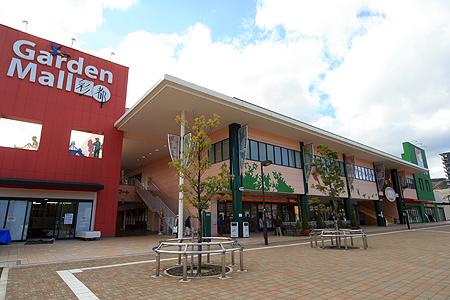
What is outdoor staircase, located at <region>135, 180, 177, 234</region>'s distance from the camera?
21.9 m

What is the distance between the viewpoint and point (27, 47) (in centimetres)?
Result: 1767

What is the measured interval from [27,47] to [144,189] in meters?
16.3

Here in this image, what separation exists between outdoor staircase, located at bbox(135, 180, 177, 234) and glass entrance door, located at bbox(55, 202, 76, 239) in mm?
6942

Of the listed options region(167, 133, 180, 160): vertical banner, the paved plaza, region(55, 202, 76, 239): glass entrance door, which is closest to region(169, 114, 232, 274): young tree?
the paved plaza

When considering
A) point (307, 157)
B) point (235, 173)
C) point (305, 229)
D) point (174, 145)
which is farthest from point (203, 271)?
point (307, 157)

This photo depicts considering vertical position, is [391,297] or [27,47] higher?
[27,47]

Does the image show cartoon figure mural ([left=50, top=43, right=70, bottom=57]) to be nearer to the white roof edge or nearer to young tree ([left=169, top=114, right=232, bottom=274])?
the white roof edge

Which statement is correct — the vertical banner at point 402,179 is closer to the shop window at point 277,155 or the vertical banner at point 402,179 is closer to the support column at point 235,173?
the shop window at point 277,155

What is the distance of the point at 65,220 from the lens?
17.4 m

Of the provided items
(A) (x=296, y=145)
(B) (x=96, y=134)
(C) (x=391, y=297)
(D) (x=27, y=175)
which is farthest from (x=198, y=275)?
(A) (x=296, y=145)

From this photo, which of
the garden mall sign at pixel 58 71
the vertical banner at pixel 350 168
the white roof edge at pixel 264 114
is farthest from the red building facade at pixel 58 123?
the vertical banner at pixel 350 168

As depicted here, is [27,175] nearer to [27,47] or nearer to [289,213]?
[27,47]

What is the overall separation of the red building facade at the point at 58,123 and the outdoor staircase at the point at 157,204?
4476 millimetres

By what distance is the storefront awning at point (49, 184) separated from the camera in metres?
15.3
